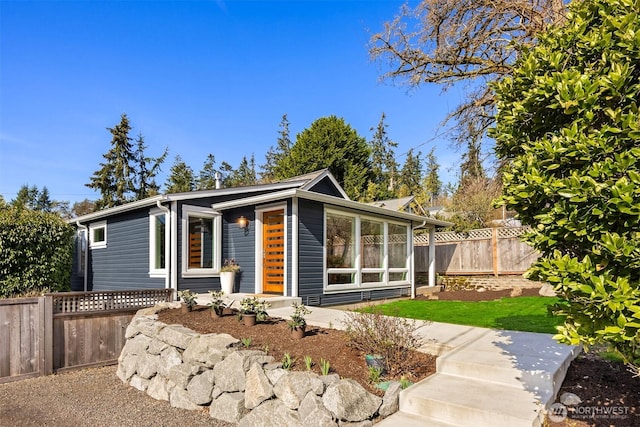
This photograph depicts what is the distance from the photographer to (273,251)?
8.74 meters

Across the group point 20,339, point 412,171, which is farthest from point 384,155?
point 20,339

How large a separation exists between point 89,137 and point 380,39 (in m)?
22.9

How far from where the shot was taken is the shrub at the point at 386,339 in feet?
14.1

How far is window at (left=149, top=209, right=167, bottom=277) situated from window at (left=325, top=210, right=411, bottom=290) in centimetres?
376

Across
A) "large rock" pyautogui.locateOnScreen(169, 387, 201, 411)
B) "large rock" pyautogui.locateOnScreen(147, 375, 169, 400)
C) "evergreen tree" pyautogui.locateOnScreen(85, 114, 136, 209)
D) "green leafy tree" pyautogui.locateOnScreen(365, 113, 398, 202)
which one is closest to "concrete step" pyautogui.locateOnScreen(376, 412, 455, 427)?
"large rock" pyautogui.locateOnScreen(169, 387, 201, 411)

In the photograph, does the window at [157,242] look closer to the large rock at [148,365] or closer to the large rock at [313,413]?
the large rock at [148,365]

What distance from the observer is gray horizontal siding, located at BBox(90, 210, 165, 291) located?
379 inches

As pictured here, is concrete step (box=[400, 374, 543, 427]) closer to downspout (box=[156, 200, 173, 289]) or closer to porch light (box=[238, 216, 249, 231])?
porch light (box=[238, 216, 249, 231])

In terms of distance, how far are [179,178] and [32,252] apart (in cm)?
2120

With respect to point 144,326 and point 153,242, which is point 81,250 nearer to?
point 153,242

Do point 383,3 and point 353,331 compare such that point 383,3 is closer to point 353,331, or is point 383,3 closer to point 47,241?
point 353,331

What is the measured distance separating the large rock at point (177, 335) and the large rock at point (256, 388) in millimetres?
1397

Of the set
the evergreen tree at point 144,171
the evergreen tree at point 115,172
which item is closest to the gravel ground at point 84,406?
the evergreen tree at point 115,172

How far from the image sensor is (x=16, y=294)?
8.68 metres
